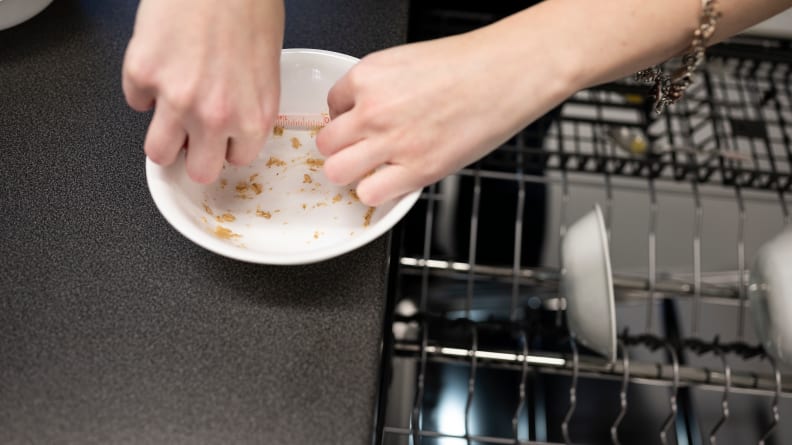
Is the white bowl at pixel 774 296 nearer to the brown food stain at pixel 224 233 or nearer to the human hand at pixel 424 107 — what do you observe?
the human hand at pixel 424 107

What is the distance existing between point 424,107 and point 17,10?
0.48m

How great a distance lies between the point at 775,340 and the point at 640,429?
23 centimetres

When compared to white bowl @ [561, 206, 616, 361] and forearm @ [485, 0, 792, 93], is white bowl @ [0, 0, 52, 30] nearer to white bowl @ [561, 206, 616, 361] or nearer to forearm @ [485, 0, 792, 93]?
forearm @ [485, 0, 792, 93]

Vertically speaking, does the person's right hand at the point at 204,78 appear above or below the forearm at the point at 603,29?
below

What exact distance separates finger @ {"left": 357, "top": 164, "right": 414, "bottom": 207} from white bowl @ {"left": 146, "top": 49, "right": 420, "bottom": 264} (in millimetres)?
11

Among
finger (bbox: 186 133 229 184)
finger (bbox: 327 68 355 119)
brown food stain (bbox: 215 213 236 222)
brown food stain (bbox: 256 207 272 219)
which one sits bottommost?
brown food stain (bbox: 215 213 236 222)

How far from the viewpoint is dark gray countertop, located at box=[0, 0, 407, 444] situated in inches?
18.8

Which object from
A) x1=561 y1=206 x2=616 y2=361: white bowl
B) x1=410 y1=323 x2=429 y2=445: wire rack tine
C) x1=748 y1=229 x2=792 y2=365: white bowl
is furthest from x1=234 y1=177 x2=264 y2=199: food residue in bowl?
x1=748 y1=229 x2=792 y2=365: white bowl

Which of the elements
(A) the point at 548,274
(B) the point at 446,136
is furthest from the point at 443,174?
(A) the point at 548,274

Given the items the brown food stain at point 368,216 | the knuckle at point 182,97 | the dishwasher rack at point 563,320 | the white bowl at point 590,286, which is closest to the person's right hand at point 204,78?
the knuckle at point 182,97

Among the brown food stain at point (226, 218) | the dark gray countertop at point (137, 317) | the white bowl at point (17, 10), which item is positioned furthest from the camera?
the white bowl at point (17, 10)

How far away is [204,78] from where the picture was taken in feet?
1.64

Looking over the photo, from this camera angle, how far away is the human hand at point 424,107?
21.0 inches

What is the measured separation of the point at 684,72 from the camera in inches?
25.1
